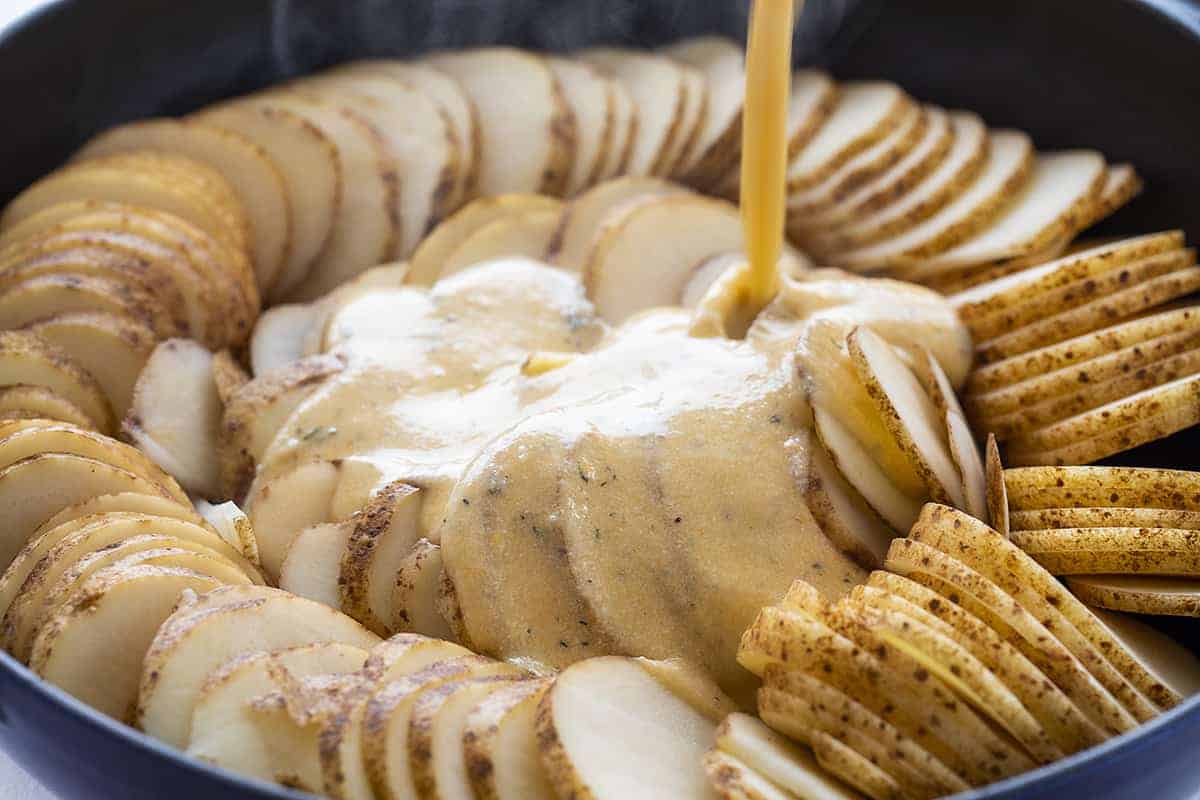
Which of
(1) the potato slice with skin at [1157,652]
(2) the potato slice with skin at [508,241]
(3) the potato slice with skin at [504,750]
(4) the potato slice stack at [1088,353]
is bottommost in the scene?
(3) the potato slice with skin at [504,750]

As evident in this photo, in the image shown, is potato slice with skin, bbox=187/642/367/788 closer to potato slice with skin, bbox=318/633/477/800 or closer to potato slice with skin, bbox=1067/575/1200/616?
potato slice with skin, bbox=318/633/477/800

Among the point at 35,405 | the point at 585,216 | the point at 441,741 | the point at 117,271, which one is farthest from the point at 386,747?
the point at 585,216

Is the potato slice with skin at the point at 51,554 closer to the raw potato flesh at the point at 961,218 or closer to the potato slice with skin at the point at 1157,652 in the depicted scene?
the potato slice with skin at the point at 1157,652

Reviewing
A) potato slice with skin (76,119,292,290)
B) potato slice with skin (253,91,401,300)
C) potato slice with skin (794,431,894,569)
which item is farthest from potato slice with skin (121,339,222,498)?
potato slice with skin (794,431,894,569)

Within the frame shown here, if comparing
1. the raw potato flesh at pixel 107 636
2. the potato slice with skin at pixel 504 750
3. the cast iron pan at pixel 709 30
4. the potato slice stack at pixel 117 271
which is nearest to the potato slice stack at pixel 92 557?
the raw potato flesh at pixel 107 636

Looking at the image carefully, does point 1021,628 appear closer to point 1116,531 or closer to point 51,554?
point 1116,531
